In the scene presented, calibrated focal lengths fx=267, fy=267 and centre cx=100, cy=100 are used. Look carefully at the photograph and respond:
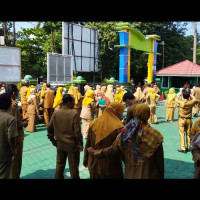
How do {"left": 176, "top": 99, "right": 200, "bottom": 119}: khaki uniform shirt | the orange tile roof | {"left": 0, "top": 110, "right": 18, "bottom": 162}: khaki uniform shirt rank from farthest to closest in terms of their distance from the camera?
the orange tile roof < {"left": 176, "top": 99, "right": 200, "bottom": 119}: khaki uniform shirt < {"left": 0, "top": 110, "right": 18, "bottom": 162}: khaki uniform shirt

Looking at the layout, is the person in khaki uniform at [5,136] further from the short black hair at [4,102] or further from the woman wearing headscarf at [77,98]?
the woman wearing headscarf at [77,98]

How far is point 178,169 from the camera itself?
18.8 feet

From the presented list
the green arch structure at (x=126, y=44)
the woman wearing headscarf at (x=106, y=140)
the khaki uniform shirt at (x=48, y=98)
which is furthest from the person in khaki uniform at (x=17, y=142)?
the green arch structure at (x=126, y=44)

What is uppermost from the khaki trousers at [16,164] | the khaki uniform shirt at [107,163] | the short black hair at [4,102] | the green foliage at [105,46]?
the green foliage at [105,46]

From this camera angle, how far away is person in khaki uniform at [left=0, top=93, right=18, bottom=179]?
3672mm

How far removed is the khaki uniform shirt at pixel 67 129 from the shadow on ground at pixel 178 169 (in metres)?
2.19

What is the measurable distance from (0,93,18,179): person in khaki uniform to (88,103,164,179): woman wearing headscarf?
156 centimetres

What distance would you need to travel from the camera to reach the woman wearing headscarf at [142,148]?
3014mm

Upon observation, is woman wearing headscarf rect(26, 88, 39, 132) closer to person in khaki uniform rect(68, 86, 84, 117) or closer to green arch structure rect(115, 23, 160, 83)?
person in khaki uniform rect(68, 86, 84, 117)

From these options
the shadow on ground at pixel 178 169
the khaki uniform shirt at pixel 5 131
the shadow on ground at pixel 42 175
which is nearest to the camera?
the khaki uniform shirt at pixel 5 131

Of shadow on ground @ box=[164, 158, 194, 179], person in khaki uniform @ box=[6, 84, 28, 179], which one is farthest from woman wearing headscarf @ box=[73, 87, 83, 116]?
person in khaki uniform @ box=[6, 84, 28, 179]

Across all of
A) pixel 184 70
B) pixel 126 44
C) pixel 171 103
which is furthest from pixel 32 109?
pixel 184 70
